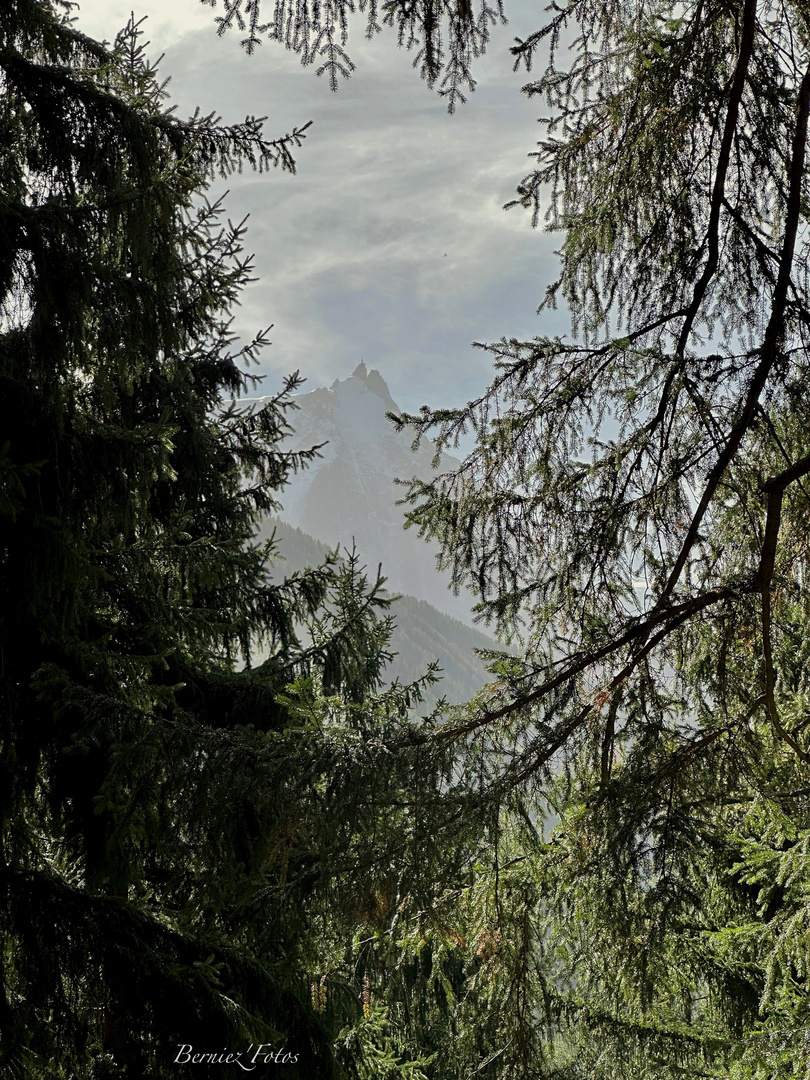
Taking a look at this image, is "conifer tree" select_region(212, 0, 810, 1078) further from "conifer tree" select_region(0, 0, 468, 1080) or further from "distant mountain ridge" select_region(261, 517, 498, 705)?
"distant mountain ridge" select_region(261, 517, 498, 705)

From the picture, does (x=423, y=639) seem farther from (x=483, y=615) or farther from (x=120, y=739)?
(x=120, y=739)

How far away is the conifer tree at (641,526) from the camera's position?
288 centimetres

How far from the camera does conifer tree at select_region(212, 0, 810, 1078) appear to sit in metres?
2.88

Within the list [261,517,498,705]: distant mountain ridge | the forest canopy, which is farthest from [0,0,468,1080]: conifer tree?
[261,517,498,705]: distant mountain ridge

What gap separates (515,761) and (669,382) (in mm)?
1517

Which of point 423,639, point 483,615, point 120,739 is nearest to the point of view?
point 120,739

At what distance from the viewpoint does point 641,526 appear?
3.35m

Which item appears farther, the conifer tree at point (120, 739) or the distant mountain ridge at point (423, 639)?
the distant mountain ridge at point (423, 639)
